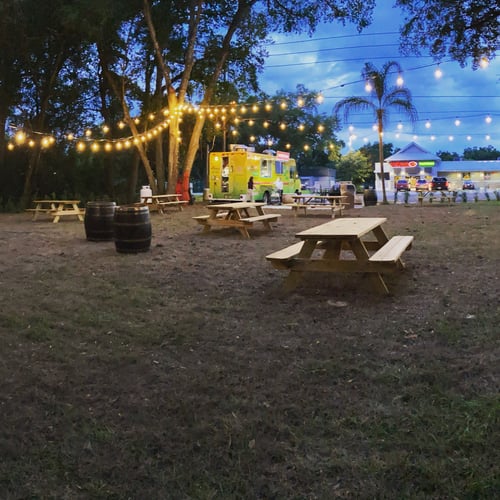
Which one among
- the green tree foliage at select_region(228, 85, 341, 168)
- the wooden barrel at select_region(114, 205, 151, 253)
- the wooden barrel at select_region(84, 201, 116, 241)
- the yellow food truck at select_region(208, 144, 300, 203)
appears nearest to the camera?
the wooden barrel at select_region(114, 205, 151, 253)

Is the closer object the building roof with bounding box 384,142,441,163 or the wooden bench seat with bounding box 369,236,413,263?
the wooden bench seat with bounding box 369,236,413,263

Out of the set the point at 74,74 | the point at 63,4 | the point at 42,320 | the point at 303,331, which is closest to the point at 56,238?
the point at 42,320

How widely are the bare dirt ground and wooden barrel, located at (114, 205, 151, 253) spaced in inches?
79.7

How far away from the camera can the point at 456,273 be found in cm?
597

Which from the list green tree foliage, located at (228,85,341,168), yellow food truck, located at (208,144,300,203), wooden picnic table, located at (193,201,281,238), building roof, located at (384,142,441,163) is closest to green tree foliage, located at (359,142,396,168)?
building roof, located at (384,142,441,163)

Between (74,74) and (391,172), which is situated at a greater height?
(74,74)

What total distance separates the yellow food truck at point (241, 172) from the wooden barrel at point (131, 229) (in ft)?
41.3

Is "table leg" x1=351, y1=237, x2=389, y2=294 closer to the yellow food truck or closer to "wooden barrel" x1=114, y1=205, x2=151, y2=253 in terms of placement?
"wooden barrel" x1=114, y1=205, x2=151, y2=253

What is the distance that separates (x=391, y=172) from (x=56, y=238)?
46.0 metres

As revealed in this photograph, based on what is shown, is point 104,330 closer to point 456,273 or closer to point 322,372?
point 322,372

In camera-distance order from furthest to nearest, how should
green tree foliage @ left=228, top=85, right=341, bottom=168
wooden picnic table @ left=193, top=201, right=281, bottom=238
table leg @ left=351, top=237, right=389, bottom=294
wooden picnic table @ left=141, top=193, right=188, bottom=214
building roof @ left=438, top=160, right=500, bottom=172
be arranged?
1. building roof @ left=438, top=160, right=500, bottom=172
2. green tree foliage @ left=228, top=85, right=341, bottom=168
3. wooden picnic table @ left=141, top=193, right=188, bottom=214
4. wooden picnic table @ left=193, top=201, right=281, bottom=238
5. table leg @ left=351, top=237, right=389, bottom=294

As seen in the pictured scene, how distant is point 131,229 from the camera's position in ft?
26.0

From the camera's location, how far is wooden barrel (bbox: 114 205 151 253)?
25.9ft

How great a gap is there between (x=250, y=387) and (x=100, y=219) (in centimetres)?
706
